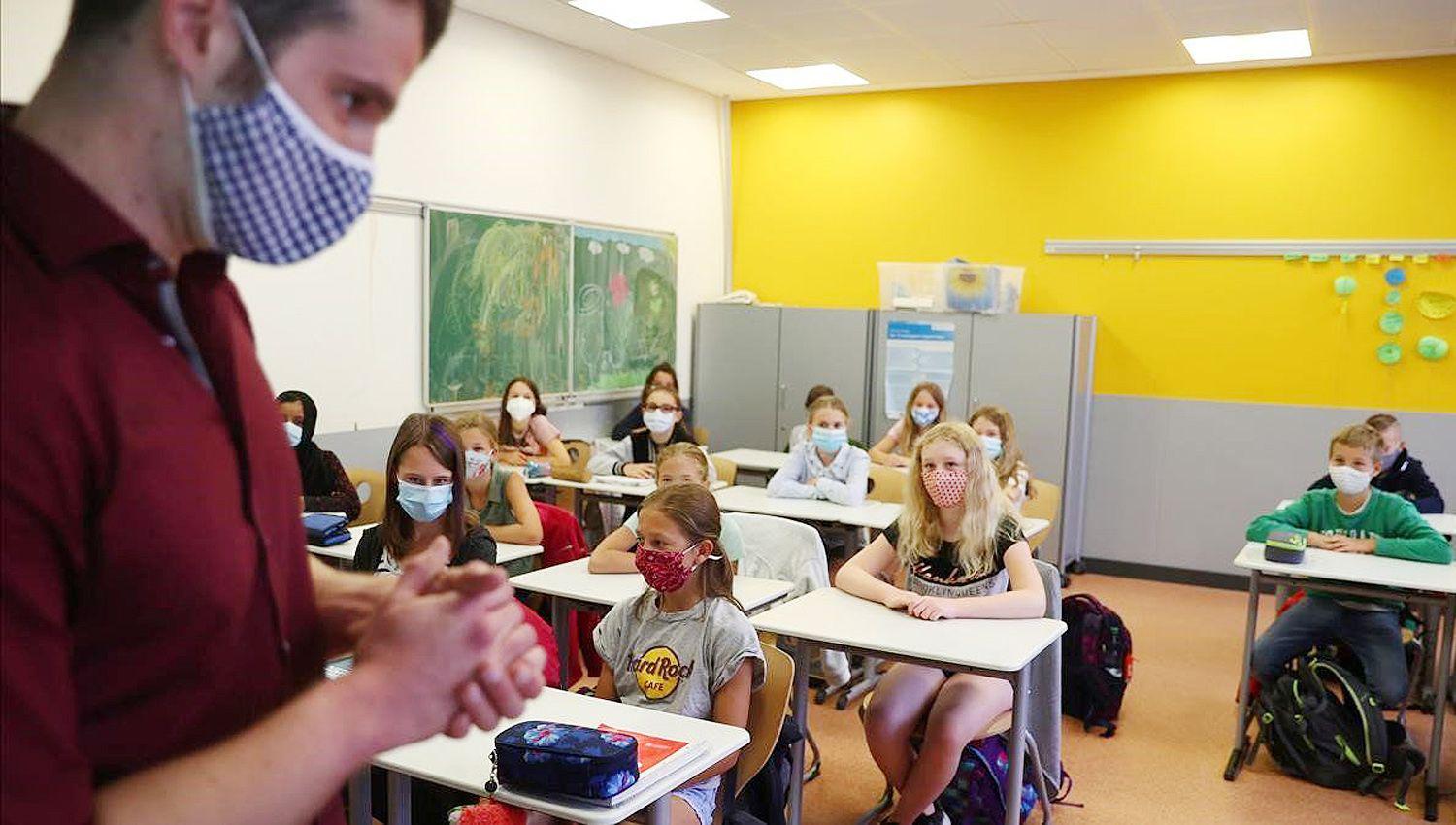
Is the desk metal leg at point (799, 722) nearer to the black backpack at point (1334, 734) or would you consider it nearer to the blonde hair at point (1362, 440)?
the black backpack at point (1334, 734)

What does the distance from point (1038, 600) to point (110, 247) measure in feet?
10.6

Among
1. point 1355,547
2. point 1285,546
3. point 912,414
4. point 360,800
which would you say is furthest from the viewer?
point 912,414

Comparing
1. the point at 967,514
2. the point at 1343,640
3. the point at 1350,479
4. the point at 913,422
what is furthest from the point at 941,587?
the point at 913,422

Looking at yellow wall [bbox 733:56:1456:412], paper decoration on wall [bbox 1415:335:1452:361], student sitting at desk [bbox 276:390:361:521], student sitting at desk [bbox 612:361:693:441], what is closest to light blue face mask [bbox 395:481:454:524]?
student sitting at desk [bbox 276:390:361:521]

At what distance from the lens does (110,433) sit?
656 mm

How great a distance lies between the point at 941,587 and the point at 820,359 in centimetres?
457

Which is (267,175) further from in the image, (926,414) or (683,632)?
(926,414)

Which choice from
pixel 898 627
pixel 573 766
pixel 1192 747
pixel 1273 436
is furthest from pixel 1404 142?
pixel 573 766

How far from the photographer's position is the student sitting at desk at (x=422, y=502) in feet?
12.0

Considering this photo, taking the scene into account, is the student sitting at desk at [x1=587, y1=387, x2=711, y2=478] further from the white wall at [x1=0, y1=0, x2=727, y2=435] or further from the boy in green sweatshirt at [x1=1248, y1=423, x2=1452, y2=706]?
the boy in green sweatshirt at [x1=1248, y1=423, x2=1452, y2=706]

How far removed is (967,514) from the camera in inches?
149

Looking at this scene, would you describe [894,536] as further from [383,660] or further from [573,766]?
[383,660]

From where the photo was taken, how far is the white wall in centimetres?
567

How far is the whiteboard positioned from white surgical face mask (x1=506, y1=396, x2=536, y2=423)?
1.51ft
